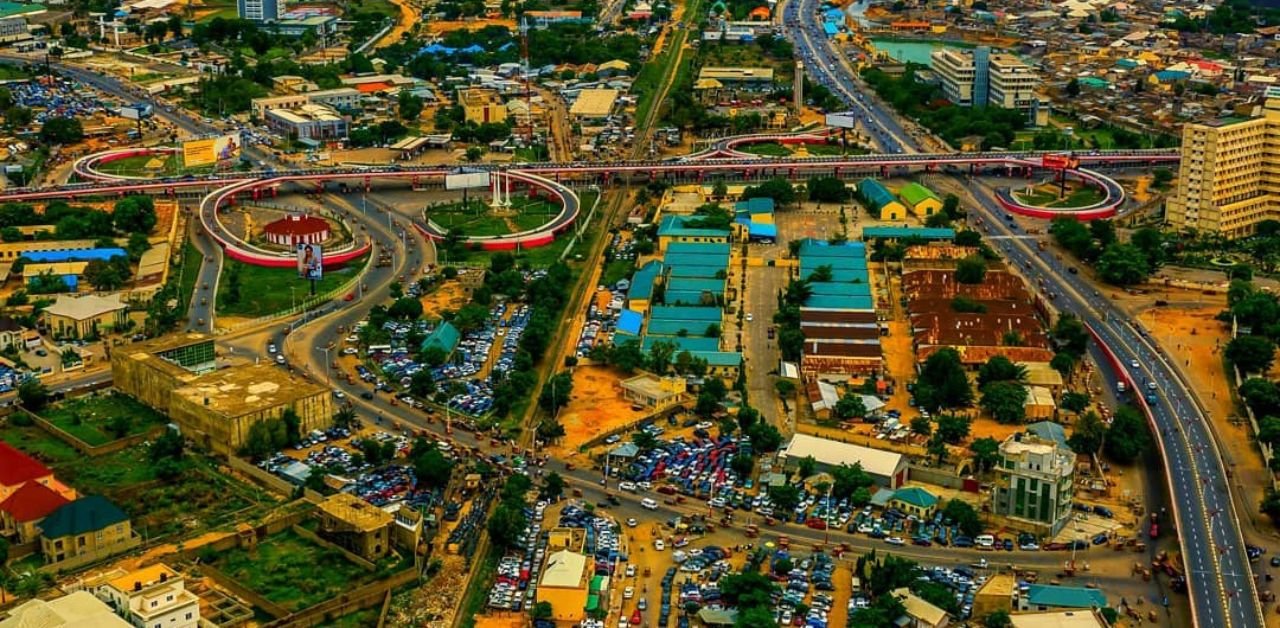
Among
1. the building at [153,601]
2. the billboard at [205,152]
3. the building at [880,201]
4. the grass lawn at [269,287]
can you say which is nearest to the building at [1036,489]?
the building at [153,601]

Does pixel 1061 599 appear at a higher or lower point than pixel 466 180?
lower

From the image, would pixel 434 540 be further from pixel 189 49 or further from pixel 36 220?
pixel 189 49

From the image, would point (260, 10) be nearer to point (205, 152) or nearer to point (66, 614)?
point (205, 152)

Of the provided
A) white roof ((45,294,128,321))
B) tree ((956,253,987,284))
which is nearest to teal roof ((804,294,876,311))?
tree ((956,253,987,284))

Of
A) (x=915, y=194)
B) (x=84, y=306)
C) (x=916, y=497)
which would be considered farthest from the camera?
(x=915, y=194)

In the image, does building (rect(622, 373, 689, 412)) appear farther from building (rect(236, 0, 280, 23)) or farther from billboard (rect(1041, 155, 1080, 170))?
A: building (rect(236, 0, 280, 23))

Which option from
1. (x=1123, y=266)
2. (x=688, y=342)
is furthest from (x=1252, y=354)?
(x=688, y=342)
